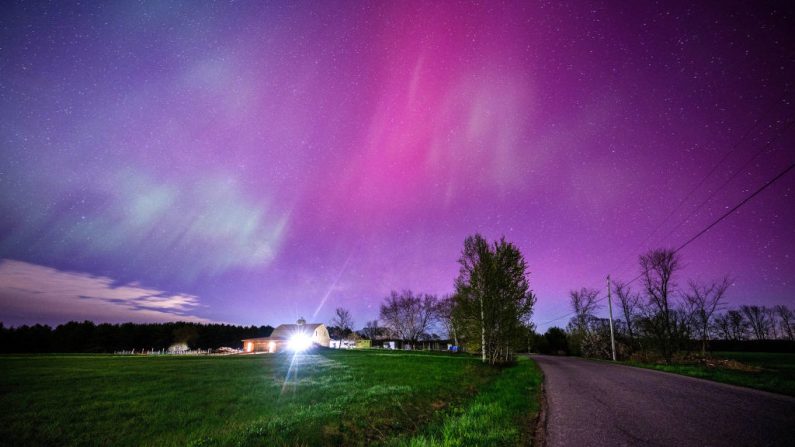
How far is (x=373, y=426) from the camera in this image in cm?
777

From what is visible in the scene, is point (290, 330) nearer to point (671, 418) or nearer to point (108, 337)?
point (108, 337)

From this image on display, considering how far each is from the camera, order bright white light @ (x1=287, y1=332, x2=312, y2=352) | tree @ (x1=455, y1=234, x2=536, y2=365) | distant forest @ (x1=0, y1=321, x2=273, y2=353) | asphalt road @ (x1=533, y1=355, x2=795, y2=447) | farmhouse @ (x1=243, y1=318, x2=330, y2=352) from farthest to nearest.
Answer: distant forest @ (x1=0, y1=321, x2=273, y2=353) < farmhouse @ (x1=243, y1=318, x2=330, y2=352) < bright white light @ (x1=287, y1=332, x2=312, y2=352) < tree @ (x1=455, y1=234, x2=536, y2=365) < asphalt road @ (x1=533, y1=355, x2=795, y2=447)

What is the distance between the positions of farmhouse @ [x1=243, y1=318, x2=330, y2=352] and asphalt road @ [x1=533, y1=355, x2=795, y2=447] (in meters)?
82.3

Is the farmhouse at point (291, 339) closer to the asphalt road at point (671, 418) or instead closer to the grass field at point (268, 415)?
the grass field at point (268, 415)

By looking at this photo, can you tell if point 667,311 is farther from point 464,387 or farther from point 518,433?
point 518,433

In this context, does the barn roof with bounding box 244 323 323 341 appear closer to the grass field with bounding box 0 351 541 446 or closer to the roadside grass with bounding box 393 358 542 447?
the grass field with bounding box 0 351 541 446

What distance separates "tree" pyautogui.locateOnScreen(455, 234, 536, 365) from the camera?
27.2 m

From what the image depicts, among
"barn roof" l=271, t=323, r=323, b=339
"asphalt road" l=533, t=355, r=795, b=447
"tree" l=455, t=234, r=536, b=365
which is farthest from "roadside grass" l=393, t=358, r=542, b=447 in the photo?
"barn roof" l=271, t=323, r=323, b=339

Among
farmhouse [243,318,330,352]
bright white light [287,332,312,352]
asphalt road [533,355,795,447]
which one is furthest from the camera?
farmhouse [243,318,330,352]

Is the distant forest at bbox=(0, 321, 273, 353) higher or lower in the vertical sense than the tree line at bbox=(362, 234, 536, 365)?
lower

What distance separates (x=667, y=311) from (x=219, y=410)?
45641 mm

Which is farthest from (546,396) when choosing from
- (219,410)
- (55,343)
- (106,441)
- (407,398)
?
(55,343)

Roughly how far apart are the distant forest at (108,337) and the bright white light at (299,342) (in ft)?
145

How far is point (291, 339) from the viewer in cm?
8688
